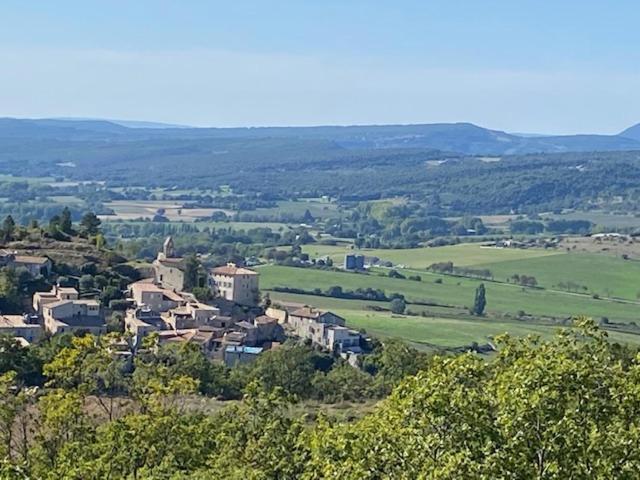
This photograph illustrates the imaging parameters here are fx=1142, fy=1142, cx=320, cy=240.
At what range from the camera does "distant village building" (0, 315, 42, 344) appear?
46403mm

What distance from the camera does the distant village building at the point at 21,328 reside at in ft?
152

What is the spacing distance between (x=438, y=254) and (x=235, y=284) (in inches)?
2390

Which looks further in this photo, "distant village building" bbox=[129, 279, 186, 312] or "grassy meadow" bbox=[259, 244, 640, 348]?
"grassy meadow" bbox=[259, 244, 640, 348]

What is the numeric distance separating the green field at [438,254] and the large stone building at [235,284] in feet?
159

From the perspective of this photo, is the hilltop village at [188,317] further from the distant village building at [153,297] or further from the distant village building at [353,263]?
the distant village building at [353,263]

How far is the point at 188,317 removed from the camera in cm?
5306

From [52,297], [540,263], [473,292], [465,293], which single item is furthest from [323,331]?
[540,263]

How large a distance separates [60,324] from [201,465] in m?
26.5

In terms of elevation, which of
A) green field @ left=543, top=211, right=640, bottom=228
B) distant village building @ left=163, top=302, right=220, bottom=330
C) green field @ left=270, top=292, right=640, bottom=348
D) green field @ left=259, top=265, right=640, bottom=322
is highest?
distant village building @ left=163, top=302, right=220, bottom=330

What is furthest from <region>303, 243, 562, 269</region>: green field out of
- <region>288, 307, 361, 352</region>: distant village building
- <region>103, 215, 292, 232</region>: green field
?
<region>288, 307, 361, 352</region>: distant village building

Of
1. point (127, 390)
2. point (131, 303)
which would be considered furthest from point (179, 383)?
point (131, 303)

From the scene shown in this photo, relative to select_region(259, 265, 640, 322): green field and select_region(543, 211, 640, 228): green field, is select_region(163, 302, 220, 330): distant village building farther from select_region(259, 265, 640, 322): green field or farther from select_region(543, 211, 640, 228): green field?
select_region(543, 211, 640, 228): green field

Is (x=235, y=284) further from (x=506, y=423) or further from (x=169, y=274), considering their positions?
(x=506, y=423)

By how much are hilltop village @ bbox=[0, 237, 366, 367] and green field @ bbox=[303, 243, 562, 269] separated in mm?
49406
